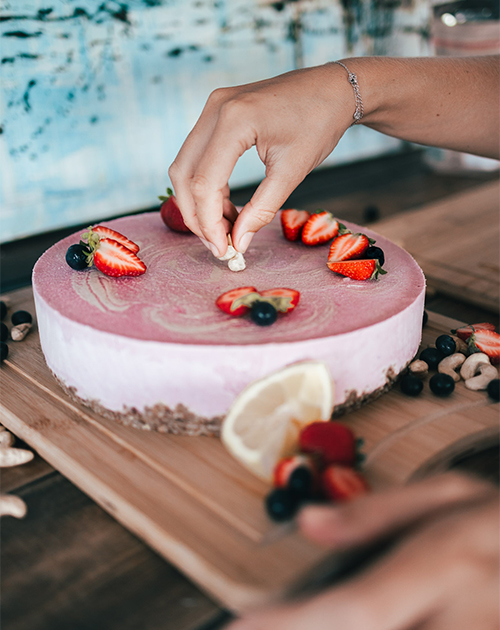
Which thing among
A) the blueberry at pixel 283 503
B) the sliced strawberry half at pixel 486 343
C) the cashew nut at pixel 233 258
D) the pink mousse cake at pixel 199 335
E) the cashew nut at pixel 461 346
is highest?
the cashew nut at pixel 233 258

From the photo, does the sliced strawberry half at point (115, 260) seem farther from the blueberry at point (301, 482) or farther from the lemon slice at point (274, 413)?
the blueberry at point (301, 482)

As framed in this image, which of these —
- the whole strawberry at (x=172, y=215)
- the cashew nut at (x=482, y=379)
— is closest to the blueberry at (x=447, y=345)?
the cashew nut at (x=482, y=379)

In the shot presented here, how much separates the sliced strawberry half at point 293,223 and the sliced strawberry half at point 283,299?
0.52 m

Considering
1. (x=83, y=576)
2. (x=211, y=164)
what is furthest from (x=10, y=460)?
(x=211, y=164)

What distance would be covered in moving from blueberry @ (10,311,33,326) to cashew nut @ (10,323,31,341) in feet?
0.06

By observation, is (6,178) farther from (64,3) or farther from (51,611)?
(51,611)

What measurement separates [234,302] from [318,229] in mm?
602

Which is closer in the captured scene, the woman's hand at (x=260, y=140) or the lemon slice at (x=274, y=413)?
the lemon slice at (x=274, y=413)

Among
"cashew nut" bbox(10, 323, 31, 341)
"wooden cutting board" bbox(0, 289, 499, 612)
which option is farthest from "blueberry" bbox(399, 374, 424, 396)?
"cashew nut" bbox(10, 323, 31, 341)

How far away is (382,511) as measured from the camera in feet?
3.16

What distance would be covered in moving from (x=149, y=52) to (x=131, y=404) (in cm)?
191

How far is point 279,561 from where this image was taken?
3.37 feet

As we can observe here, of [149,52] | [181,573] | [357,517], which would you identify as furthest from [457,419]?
[149,52]

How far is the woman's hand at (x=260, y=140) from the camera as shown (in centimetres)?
147
